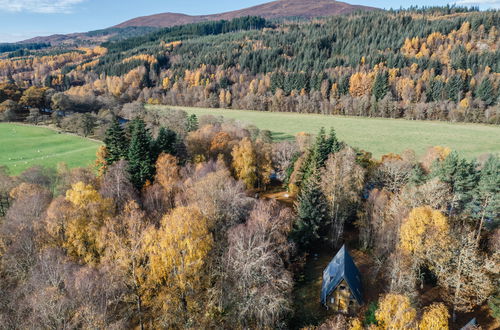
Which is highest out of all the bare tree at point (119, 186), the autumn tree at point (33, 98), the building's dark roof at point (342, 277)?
the autumn tree at point (33, 98)

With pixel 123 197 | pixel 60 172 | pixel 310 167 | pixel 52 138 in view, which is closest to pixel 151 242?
pixel 123 197

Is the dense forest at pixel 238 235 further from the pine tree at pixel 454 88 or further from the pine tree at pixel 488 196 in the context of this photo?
the pine tree at pixel 454 88

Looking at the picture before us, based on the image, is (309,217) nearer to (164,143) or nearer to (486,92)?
(164,143)

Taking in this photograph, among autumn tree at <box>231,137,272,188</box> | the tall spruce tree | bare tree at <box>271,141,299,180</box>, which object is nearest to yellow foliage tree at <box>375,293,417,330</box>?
the tall spruce tree

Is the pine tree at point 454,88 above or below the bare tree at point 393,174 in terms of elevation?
above

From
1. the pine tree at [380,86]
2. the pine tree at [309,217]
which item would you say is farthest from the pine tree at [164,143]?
the pine tree at [380,86]

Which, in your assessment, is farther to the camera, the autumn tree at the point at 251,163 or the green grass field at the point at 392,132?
the green grass field at the point at 392,132

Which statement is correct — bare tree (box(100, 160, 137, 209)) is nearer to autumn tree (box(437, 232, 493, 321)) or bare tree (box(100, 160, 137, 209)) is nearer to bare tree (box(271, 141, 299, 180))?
bare tree (box(271, 141, 299, 180))
